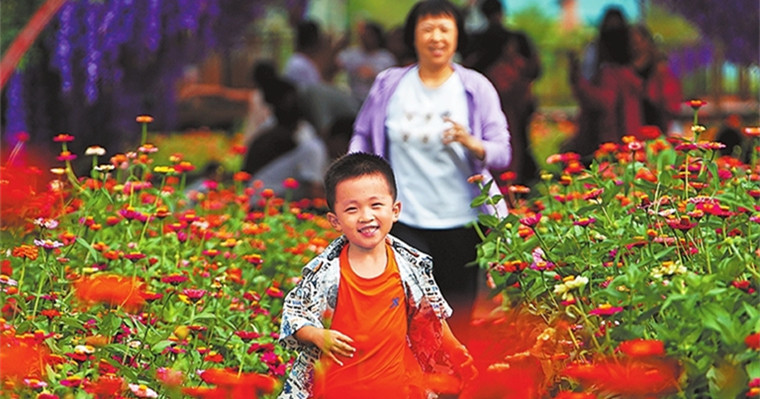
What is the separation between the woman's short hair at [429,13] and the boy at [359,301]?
4.60ft

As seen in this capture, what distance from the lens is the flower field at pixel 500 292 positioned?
3.45 metres

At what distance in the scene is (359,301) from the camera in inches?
156

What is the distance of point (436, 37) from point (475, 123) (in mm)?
347

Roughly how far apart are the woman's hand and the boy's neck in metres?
1.14

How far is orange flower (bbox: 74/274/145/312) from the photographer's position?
424cm

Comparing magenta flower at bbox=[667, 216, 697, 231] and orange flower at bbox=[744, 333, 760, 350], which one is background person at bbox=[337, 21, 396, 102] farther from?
orange flower at bbox=[744, 333, 760, 350]

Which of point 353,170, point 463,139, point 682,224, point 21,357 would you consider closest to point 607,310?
point 682,224

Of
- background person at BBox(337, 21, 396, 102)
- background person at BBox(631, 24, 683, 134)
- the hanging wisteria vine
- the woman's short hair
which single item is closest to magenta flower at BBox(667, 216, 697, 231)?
the woman's short hair

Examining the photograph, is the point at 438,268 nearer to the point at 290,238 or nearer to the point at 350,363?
the point at 290,238

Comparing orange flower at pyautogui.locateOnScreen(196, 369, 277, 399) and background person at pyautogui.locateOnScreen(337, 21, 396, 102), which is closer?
orange flower at pyautogui.locateOnScreen(196, 369, 277, 399)

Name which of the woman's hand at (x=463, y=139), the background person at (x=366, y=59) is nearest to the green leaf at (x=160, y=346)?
the woman's hand at (x=463, y=139)

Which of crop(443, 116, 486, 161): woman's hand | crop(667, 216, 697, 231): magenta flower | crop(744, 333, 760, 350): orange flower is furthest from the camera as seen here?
crop(443, 116, 486, 161): woman's hand

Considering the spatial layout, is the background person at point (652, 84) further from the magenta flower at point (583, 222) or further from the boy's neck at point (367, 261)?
the boy's neck at point (367, 261)

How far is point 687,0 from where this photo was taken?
11.2m
